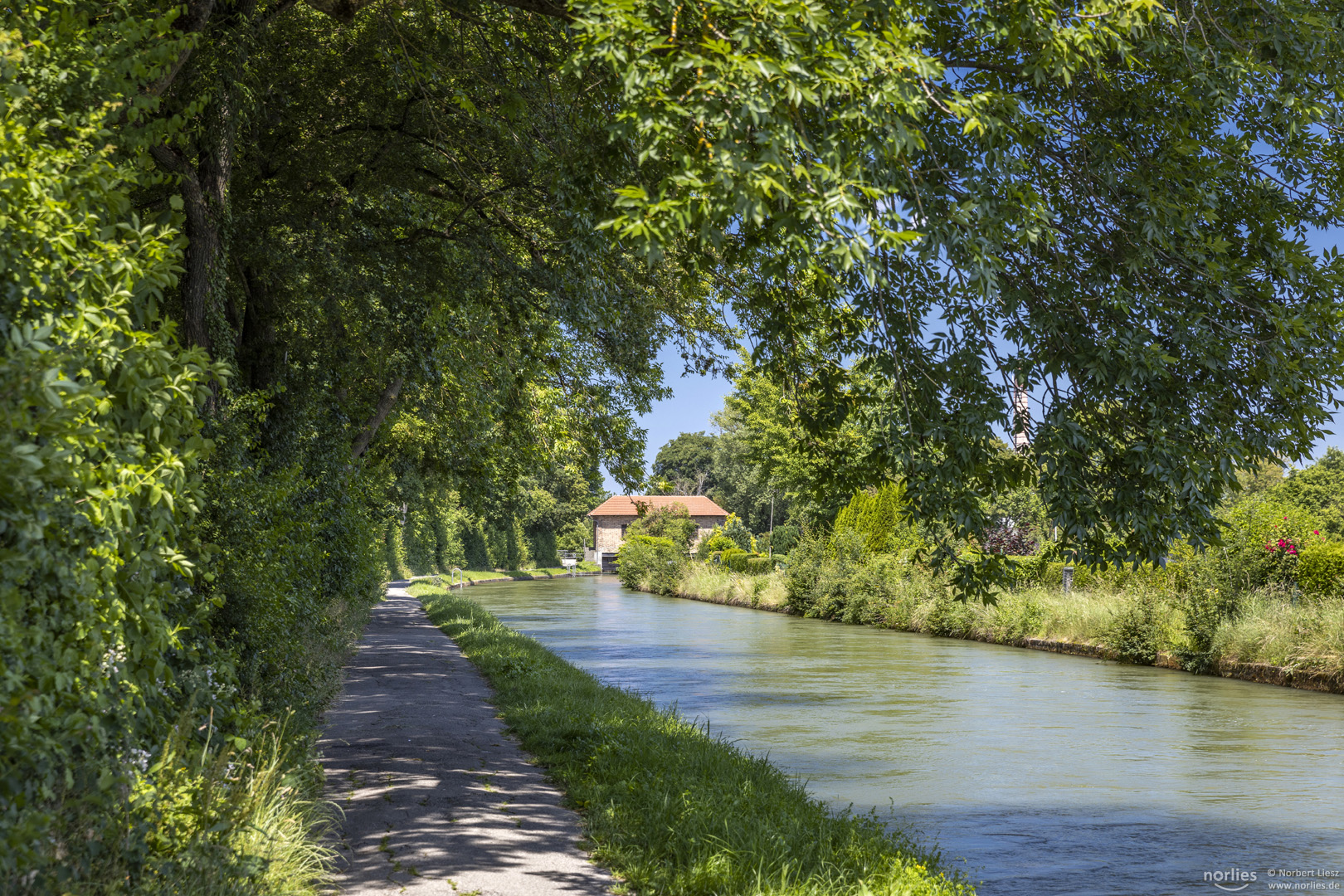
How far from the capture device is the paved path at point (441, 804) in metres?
5.65

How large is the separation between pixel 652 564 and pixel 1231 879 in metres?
48.9

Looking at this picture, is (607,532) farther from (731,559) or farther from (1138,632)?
(1138,632)

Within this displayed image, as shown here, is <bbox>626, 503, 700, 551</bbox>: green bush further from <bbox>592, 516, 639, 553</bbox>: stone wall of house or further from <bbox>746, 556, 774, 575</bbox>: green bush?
<bbox>592, 516, 639, 553</bbox>: stone wall of house

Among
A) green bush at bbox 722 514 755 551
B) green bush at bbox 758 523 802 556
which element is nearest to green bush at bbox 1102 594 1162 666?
green bush at bbox 758 523 802 556

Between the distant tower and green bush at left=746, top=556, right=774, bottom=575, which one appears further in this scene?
green bush at left=746, top=556, right=774, bottom=575

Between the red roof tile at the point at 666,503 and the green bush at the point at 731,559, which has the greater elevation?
the red roof tile at the point at 666,503

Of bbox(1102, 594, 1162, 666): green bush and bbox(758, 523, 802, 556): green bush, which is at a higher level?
bbox(758, 523, 802, 556): green bush

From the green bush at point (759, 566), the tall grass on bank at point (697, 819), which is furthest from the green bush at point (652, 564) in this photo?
the tall grass on bank at point (697, 819)

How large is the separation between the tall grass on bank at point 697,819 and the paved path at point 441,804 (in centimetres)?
28

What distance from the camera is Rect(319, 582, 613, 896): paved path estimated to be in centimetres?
565

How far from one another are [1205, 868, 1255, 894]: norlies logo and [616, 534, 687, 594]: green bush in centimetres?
4470

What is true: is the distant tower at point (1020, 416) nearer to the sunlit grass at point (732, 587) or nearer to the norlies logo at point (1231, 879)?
the norlies logo at point (1231, 879)

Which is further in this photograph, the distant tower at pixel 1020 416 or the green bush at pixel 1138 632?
the green bush at pixel 1138 632

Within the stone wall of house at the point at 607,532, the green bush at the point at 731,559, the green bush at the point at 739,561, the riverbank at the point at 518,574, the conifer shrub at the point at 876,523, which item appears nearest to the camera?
the conifer shrub at the point at 876,523
